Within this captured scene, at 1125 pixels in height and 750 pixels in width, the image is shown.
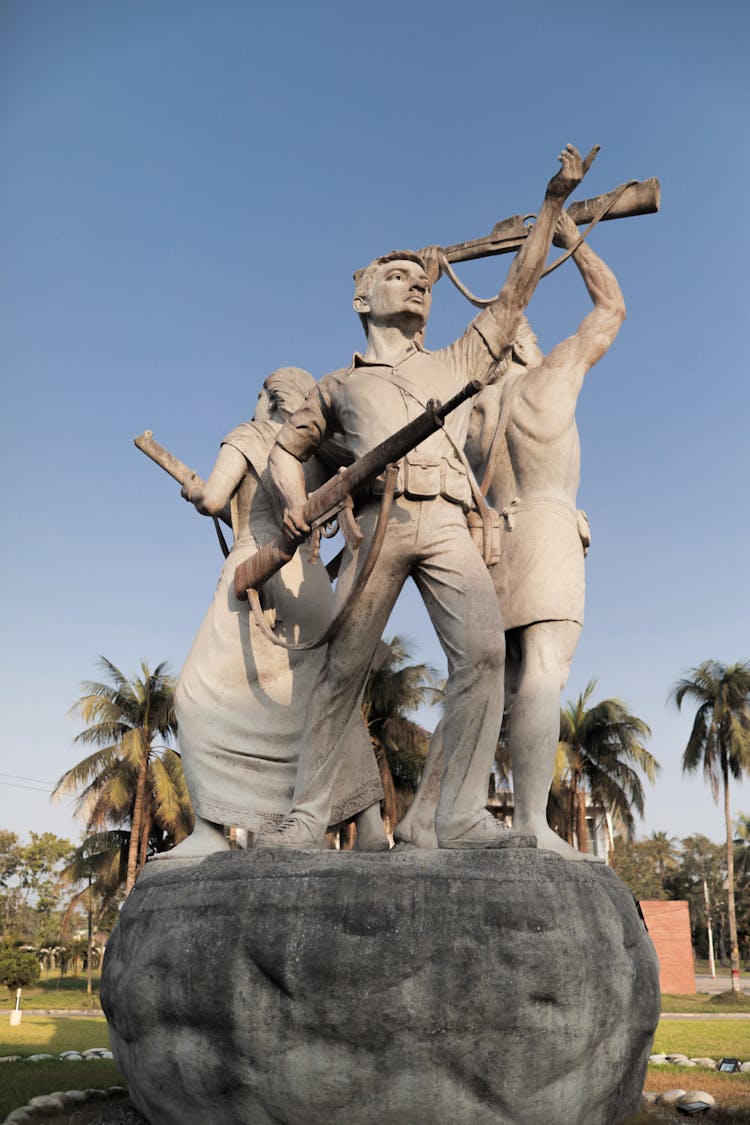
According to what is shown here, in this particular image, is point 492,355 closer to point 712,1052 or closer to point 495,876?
point 495,876

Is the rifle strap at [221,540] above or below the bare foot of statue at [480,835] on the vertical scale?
above

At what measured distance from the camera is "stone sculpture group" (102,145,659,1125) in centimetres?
330

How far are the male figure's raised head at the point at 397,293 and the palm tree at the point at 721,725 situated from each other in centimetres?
2812

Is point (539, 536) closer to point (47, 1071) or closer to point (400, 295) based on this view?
point (400, 295)

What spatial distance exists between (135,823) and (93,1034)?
12.2 metres

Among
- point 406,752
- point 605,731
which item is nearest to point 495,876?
point 406,752

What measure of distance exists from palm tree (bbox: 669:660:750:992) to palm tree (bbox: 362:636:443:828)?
11.8 meters

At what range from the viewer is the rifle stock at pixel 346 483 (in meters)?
3.75

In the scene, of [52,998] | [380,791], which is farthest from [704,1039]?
[52,998]

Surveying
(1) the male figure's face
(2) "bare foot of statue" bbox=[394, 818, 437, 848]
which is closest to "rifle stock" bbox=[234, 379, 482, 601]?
(1) the male figure's face

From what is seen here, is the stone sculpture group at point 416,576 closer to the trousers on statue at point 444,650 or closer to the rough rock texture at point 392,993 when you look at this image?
the trousers on statue at point 444,650

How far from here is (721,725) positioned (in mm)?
31125

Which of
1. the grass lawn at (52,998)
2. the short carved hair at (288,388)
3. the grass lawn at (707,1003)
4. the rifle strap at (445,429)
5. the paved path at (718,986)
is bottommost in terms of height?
the paved path at (718,986)

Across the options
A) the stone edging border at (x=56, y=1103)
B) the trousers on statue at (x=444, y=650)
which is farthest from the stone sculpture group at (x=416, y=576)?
the stone edging border at (x=56, y=1103)
